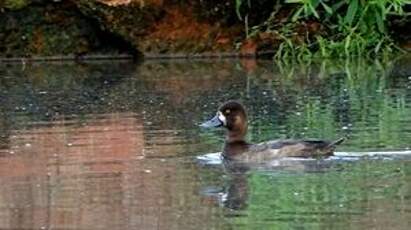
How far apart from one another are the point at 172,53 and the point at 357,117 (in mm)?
10765

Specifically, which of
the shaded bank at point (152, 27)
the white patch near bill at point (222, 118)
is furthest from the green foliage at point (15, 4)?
the white patch near bill at point (222, 118)

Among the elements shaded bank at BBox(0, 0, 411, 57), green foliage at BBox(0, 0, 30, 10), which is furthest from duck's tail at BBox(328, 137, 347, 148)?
green foliage at BBox(0, 0, 30, 10)

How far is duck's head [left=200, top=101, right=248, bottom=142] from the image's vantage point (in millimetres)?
12625

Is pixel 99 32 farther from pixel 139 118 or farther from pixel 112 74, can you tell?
pixel 139 118

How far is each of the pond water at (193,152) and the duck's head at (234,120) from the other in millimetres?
244

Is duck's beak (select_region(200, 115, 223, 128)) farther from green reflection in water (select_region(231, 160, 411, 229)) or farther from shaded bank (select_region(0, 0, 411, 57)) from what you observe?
shaded bank (select_region(0, 0, 411, 57))

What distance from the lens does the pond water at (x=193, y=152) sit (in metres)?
9.40

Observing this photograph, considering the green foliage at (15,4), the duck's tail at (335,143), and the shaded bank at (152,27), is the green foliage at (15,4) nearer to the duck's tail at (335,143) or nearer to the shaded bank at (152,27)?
the shaded bank at (152,27)

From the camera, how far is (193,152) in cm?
1230

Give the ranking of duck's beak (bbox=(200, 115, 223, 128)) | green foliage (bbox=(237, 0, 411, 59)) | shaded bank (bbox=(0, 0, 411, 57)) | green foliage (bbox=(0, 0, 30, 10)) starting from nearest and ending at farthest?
duck's beak (bbox=(200, 115, 223, 128))
green foliage (bbox=(237, 0, 411, 59))
shaded bank (bbox=(0, 0, 411, 57))
green foliage (bbox=(0, 0, 30, 10))

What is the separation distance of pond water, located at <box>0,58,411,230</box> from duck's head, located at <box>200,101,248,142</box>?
0.80 feet

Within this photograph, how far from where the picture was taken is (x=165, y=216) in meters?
9.31

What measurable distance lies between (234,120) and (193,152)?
22.5 inches

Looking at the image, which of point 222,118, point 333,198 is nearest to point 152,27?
point 222,118
